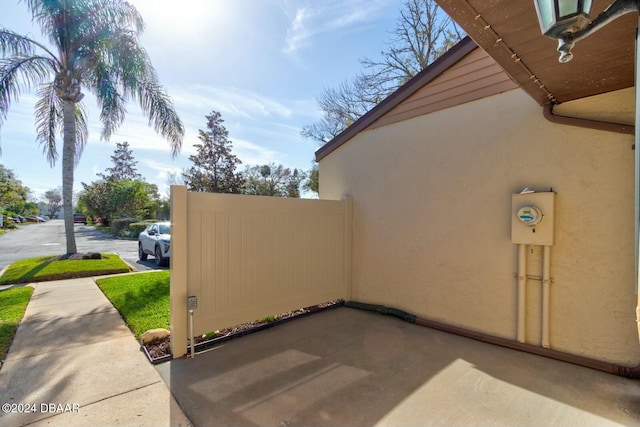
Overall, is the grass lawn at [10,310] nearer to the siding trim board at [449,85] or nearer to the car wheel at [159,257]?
the car wheel at [159,257]

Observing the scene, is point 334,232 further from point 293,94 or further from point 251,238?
point 293,94

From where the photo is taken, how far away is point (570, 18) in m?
1.34

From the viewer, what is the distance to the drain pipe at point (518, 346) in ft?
9.19

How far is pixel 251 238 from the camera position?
387 cm

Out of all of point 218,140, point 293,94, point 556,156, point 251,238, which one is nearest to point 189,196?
point 251,238

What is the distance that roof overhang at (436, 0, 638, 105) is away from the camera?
187 cm

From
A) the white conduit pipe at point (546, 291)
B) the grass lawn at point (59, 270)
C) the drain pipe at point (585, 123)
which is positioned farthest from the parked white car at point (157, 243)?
the drain pipe at point (585, 123)

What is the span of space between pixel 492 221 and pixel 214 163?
2045cm

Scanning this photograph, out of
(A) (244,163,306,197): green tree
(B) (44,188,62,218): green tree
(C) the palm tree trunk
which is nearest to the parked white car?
(C) the palm tree trunk

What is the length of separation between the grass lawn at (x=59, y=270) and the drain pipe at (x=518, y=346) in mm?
7092

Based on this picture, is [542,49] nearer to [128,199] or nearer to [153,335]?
[153,335]

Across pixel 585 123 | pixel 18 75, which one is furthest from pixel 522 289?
pixel 18 75

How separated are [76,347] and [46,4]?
9.27 meters

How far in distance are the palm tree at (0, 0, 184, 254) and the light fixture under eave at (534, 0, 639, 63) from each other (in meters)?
9.49
